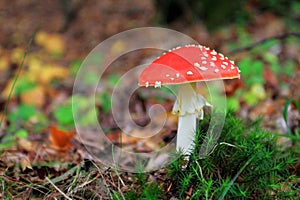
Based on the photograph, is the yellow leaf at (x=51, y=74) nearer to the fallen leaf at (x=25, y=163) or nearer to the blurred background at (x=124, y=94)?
the blurred background at (x=124, y=94)

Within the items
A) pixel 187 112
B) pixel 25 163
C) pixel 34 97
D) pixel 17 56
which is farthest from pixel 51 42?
pixel 187 112

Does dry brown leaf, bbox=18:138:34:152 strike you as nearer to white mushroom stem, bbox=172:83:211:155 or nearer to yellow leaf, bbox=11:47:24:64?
white mushroom stem, bbox=172:83:211:155

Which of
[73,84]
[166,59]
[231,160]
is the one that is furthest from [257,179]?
[73,84]

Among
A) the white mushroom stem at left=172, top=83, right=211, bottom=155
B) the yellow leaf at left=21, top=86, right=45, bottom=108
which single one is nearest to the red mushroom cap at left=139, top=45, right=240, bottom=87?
the white mushroom stem at left=172, top=83, right=211, bottom=155

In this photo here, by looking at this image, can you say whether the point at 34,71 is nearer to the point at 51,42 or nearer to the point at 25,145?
the point at 51,42

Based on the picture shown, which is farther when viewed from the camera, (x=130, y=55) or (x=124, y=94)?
(x=130, y=55)

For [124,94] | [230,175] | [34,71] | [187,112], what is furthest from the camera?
[34,71]

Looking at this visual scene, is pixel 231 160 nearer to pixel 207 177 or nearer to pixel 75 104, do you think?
pixel 207 177
